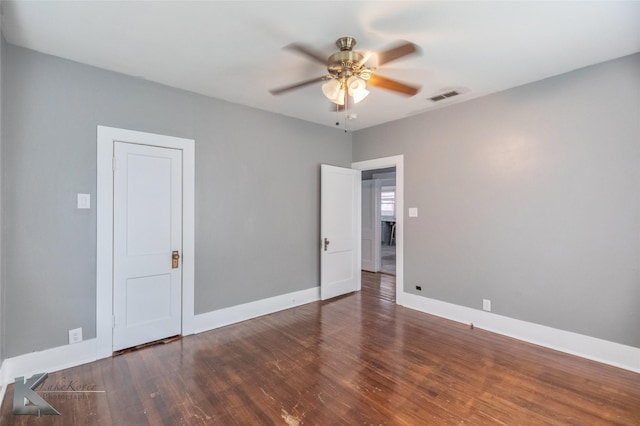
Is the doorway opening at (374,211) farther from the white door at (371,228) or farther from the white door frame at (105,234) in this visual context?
the white door frame at (105,234)

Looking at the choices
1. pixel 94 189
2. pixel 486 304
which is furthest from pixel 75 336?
pixel 486 304

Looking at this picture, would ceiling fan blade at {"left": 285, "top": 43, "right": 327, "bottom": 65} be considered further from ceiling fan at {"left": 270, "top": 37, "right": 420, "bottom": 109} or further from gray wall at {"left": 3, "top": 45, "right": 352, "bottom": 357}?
gray wall at {"left": 3, "top": 45, "right": 352, "bottom": 357}

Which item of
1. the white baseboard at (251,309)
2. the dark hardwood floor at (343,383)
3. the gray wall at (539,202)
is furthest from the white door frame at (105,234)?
the gray wall at (539,202)

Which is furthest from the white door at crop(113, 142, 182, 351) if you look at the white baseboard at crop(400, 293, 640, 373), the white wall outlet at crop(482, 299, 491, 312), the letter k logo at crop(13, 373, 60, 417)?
the white wall outlet at crop(482, 299, 491, 312)

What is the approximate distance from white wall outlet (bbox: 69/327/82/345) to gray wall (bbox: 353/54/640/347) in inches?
152

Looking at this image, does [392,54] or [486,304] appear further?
[486,304]

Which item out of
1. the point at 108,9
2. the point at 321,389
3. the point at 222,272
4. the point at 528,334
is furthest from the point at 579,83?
the point at 222,272

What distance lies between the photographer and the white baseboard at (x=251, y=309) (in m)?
3.39

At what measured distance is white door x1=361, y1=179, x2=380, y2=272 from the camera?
6.61m

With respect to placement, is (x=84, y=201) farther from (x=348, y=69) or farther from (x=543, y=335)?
(x=543, y=335)

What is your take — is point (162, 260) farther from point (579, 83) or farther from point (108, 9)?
point (579, 83)

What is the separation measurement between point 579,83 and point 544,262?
1813mm

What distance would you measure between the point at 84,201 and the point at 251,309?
2183 mm

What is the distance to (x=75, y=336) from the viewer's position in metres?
2.62
